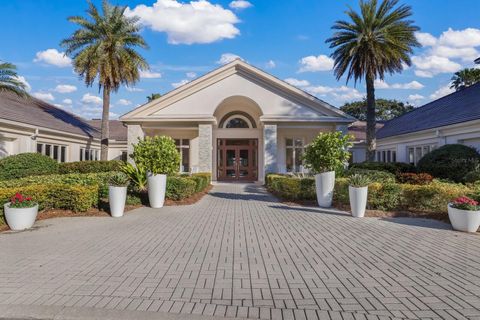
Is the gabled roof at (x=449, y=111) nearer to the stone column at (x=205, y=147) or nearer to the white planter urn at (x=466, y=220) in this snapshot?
the white planter urn at (x=466, y=220)

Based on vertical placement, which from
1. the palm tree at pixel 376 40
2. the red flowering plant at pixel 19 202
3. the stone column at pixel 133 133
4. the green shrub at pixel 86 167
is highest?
the palm tree at pixel 376 40

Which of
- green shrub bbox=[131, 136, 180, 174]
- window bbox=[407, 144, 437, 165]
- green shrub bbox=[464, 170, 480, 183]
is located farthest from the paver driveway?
window bbox=[407, 144, 437, 165]

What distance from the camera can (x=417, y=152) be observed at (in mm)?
23062

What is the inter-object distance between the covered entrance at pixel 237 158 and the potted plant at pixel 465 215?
52.9 ft

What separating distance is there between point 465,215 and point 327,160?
4.61 m

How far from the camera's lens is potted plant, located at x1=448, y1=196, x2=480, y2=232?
817 cm

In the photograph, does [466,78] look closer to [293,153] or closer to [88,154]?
[293,153]

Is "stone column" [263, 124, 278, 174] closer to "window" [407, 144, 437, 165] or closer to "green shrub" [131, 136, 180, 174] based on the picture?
"green shrub" [131, 136, 180, 174]

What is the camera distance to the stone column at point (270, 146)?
69.4ft

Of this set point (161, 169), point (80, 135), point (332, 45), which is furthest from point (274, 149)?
point (80, 135)

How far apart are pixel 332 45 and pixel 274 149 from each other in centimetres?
909

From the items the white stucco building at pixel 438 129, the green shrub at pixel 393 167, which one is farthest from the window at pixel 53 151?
the white stucco building at pixel 438 129

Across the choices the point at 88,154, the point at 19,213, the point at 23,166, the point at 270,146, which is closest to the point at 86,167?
the point at 23,166

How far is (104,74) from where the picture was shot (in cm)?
2377
